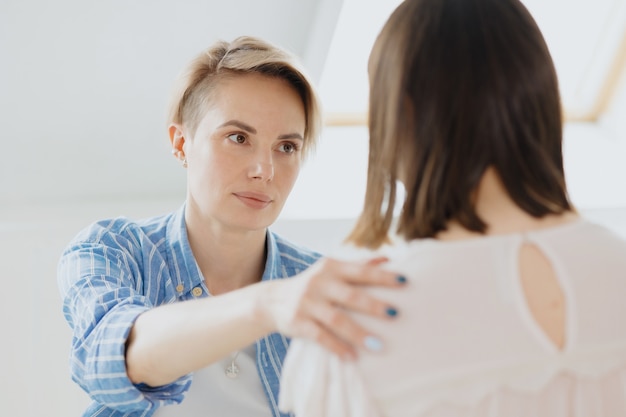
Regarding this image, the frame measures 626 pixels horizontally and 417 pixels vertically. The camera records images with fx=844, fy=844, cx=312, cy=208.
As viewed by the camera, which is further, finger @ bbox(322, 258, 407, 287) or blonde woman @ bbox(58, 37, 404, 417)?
blonde woman @ bbox(58, 37, 404, 417)

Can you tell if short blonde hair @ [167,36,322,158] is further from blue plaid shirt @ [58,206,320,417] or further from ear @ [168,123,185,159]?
blue plaid shirt @ [58,206,320,417]

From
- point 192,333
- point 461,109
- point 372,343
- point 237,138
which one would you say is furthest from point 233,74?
point 372,343

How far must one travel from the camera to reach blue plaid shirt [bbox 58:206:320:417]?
4.64 feet

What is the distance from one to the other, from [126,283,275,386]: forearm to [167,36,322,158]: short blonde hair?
78 centimetres

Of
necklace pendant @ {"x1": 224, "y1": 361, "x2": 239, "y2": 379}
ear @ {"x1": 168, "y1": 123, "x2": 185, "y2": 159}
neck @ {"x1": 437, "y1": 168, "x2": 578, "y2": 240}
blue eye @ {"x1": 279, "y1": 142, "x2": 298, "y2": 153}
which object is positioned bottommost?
necklace pendant @ {"x1": 224, "y1": 361, "x2": 239, "y2": 379}

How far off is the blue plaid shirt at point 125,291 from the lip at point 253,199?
0.19m

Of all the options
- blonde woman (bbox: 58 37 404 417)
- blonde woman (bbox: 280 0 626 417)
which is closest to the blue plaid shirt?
blonde woman (bbox: 58 37 404 417)

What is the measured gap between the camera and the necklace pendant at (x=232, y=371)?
1.90 metres

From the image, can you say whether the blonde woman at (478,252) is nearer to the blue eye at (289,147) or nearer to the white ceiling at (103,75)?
the blue eye at (289,147)

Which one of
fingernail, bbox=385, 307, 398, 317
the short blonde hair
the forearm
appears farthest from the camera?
the short blonde hair

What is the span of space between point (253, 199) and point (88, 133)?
92cm

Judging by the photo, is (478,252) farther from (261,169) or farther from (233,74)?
(233,74)

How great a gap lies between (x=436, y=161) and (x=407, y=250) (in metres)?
0.11

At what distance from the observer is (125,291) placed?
1.57 m
